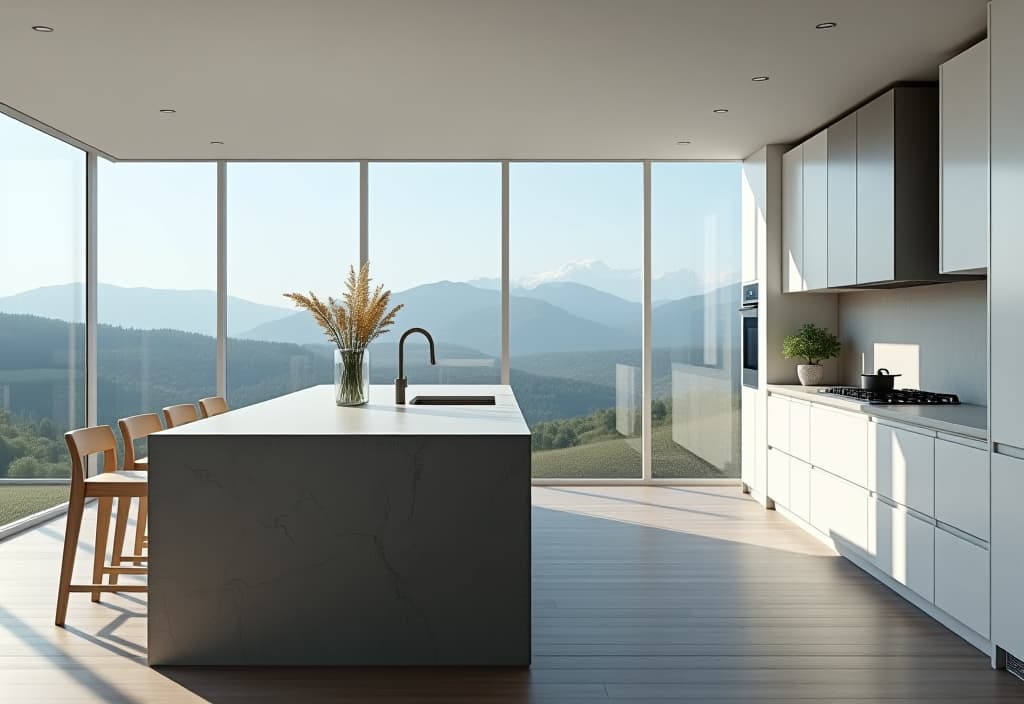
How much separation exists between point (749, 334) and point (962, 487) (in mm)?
3142

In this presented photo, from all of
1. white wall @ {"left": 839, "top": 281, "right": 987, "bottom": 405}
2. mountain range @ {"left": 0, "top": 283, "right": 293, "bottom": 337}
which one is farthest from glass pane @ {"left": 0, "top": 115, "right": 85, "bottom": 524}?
white wall @ {"left": 839, "top": 281, "right": 987, "bottom": 405}

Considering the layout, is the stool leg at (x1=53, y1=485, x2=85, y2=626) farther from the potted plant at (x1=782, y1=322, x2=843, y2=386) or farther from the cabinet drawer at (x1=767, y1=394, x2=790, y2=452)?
the potted plant at (x1=782, y1=322, x2=843, y2=386)

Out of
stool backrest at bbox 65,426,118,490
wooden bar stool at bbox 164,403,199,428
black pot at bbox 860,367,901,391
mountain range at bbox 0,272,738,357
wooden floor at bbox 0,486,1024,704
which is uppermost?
mountain range at bbox 0,272,738,357

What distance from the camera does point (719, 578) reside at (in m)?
4.28

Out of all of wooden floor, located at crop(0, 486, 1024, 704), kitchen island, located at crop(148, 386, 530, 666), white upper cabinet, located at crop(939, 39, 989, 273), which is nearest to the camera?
wooden floor, located at crop(0, 486, 1024, 704)

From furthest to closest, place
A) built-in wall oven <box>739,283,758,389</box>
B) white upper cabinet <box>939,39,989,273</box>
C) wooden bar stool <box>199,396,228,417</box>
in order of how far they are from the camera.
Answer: built-in wall oven <box>739,283,758,389</box>
wooden bar stool <box>199,396,228,417</box>
white upper cabinet <box>939,39,989,273</box>

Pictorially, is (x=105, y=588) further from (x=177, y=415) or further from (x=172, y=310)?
(x=172, y=310)

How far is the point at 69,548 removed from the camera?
3549 mm

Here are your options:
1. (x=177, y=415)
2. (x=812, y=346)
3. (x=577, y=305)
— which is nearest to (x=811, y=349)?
(x=812, y=346)

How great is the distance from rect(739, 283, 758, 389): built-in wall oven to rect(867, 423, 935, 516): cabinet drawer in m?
2.14

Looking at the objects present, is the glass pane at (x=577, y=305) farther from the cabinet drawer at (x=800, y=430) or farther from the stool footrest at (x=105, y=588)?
the stool footrest at (x=105, y=588)

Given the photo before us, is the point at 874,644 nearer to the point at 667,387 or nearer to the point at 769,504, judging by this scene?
the point at 769,504

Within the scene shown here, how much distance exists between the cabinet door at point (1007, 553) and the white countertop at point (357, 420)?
5.52 feet

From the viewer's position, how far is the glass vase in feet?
12.9
